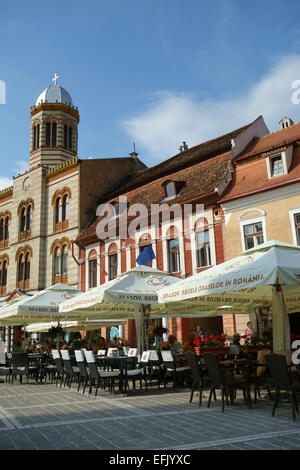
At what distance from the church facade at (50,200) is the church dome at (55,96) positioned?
0.30 feet

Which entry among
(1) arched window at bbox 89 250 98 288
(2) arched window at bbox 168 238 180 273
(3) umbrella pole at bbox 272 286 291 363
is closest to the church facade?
(1) arched window at bbox 89 250 98 288

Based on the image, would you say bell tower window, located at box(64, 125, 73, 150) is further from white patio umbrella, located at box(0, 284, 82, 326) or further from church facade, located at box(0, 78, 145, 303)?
white patio umbrella, located at box(0, 284, 82, 326)

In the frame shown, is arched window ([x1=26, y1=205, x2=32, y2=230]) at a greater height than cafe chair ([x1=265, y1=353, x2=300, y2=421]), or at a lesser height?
greater

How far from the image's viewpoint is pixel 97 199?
3055 centimetres

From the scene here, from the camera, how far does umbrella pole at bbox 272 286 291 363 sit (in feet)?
26.9

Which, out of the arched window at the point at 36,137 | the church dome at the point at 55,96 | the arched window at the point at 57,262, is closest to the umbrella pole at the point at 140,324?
the arched window at the point at 57,262

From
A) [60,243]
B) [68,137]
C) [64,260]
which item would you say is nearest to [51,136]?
[68,137]

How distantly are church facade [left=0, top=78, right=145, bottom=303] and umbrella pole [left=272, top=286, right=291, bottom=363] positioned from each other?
21.2 m

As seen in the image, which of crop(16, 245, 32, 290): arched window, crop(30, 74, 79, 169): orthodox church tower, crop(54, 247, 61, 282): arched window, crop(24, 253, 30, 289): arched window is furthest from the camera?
crop(30, 74, 79, 169): orthodox church tower
